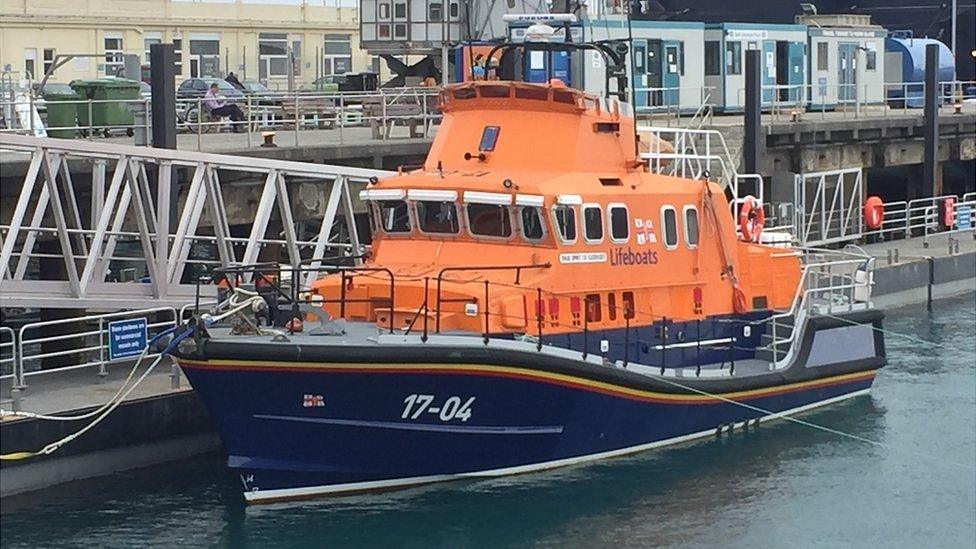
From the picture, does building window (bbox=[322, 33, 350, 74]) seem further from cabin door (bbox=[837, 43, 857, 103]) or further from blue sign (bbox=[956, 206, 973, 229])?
blue sign (bbox=[956, 206, 973, 229])

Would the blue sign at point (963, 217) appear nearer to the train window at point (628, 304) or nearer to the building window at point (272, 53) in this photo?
the train window at point (628, 304)

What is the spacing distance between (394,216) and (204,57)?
36.5 m

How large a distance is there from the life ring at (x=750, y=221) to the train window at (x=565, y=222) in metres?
4.13

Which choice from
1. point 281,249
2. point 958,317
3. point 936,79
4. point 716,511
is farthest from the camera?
point 936,79

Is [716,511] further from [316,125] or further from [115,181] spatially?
[316,125]

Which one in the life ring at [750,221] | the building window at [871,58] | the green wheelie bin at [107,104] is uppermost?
the building window at [871,58]

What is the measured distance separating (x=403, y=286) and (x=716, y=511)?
3675mm

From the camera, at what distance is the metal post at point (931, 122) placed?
1420 inches

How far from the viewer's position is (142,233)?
57.8 feet

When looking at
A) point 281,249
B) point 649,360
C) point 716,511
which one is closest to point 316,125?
point 281,249

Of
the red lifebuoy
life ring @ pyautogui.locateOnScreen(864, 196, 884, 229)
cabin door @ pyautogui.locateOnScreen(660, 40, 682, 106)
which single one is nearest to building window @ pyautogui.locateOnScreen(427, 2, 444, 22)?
cabin door @ pyautogui.locateOnScreen(660, 40, 682, 106)

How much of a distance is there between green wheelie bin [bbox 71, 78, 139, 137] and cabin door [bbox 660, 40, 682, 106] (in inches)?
563

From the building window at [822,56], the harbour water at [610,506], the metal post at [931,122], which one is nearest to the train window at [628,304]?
the harbour water at [610,506]

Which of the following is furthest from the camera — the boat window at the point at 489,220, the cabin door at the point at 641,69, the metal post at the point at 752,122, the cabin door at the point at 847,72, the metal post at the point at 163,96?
the cabin door at the point at 847,72
